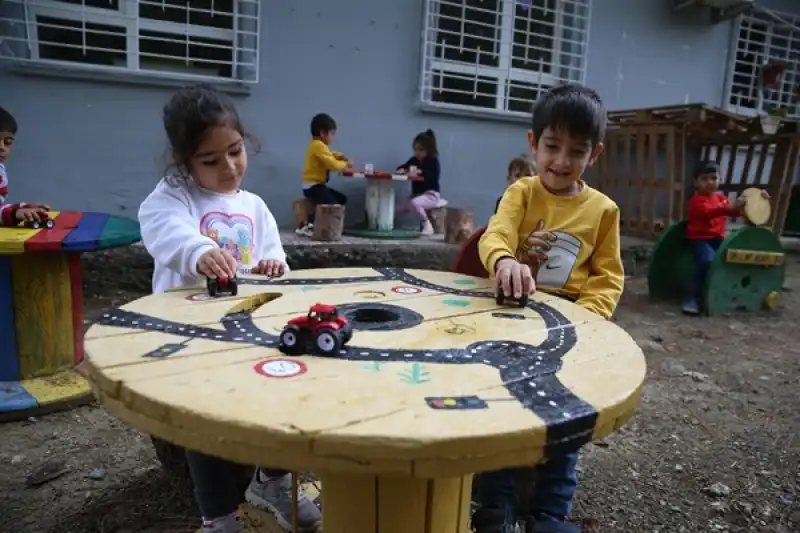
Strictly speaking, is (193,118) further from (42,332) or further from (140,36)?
(140,36)

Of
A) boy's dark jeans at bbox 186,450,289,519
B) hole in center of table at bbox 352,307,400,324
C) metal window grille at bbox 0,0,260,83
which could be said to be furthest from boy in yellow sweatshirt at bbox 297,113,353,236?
hole in center of table at bbox 352,307,400,324

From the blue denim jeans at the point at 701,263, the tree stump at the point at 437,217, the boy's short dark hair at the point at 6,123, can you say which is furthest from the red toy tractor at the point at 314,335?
the tree stump at the point at 437,217

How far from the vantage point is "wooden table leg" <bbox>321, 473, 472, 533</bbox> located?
3.59 feet

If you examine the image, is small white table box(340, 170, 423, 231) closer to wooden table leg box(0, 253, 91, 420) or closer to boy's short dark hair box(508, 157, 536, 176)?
boy's short dark hair box(508, 157, 536, 176)

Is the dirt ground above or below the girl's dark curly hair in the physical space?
below

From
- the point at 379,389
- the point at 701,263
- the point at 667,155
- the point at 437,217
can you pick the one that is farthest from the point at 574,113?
the point at 667,155

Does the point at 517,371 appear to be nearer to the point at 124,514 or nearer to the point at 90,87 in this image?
the point at 124,514

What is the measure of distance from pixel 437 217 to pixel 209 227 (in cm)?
423

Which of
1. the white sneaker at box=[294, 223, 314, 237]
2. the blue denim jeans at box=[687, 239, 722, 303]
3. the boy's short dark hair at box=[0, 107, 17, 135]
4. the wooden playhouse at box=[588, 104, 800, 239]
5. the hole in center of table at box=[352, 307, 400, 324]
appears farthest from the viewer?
the wooden playhouse at box=[588, 104, 800, 239]

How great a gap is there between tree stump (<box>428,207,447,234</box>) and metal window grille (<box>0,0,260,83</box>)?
208 centimetres

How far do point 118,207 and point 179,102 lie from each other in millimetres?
3388

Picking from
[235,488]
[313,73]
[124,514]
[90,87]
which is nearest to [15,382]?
[124,514]

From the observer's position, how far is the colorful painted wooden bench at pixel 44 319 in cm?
247

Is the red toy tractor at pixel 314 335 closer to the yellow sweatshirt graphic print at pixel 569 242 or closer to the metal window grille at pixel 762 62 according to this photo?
the yellow sweatshirt graphic print at pixel 569 242
